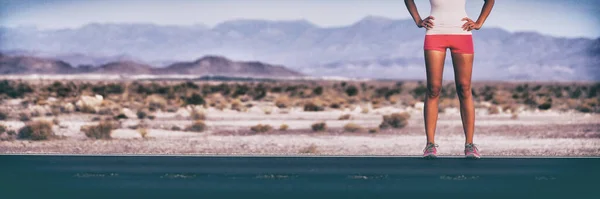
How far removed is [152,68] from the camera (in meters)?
96.9

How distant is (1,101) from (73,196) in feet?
137

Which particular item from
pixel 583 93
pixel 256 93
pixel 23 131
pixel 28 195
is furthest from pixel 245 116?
pixel 28 195

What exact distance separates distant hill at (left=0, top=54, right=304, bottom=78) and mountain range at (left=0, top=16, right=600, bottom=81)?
1940 millimetres

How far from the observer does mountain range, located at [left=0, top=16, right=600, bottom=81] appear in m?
73.7

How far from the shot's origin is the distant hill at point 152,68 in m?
85.1

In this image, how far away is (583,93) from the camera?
210 feet

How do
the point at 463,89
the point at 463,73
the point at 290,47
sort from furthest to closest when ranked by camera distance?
the point at 290,47 → the point at 463,89 → the point at 463,73

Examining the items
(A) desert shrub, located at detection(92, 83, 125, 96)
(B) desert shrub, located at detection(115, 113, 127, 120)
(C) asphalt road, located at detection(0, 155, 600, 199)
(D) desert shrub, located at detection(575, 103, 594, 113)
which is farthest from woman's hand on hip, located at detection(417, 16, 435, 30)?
(A) desert shrub, located at detection(92, 83, 125, 96)

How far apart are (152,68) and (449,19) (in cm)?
8660

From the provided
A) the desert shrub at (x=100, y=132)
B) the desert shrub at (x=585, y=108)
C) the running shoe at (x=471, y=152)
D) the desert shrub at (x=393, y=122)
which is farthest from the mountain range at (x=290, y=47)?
the running shoe at (x=471, y=152)

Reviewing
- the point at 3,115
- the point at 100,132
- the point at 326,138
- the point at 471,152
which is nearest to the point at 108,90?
→ the point at 3,115

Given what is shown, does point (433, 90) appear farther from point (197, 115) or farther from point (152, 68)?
point (152, 68)

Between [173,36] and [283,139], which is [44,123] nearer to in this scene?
[283,139]

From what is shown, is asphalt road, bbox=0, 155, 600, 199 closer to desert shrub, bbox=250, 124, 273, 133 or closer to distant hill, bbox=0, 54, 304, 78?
desert shrub, bbox=250, 124, 273, 133
